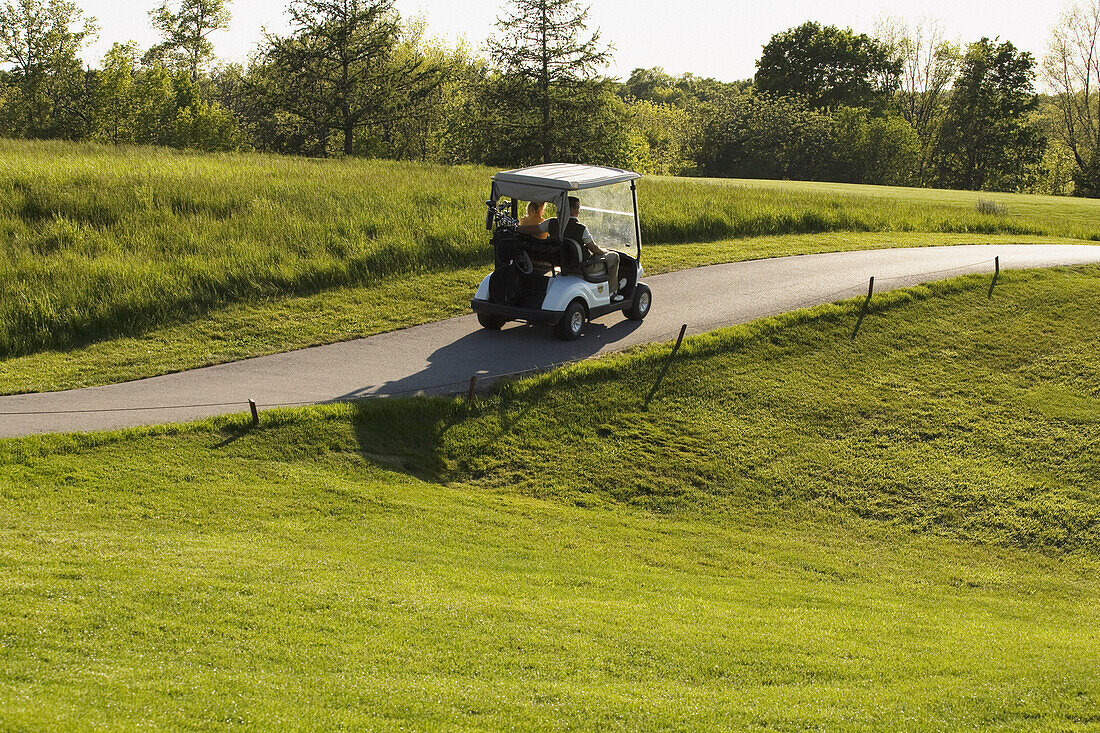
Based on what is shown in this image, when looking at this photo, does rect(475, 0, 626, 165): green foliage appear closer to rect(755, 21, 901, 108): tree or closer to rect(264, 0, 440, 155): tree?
rect(264, 0, 440, 155): tree

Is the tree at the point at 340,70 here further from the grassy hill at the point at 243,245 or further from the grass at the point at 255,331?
the grass at the point at 255,331

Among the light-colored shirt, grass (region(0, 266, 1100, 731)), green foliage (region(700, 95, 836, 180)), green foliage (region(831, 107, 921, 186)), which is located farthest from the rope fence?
green foliage (region(831, 107, 921, 186))

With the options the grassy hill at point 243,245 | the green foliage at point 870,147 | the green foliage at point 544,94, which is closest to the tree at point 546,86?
the green foliage at point 544,94

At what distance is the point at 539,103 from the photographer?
44.2 metres

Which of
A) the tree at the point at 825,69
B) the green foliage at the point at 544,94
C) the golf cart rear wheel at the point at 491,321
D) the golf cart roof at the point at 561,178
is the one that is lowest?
the golf cart rear wheel at the point at 491,321

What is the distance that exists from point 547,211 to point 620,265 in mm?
1750

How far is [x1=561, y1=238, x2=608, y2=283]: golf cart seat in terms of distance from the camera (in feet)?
47.5

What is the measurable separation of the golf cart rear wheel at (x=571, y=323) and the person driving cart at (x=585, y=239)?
2.22 feet

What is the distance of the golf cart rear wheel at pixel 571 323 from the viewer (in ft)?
48.4

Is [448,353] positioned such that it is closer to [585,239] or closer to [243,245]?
[585,239]

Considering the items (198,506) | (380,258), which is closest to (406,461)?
(198,506)

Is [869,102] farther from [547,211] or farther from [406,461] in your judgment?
[406,461]

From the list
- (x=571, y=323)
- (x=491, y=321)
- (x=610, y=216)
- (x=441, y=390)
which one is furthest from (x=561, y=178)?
(x=441, y=390)

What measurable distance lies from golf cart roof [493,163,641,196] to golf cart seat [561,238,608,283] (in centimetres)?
91
